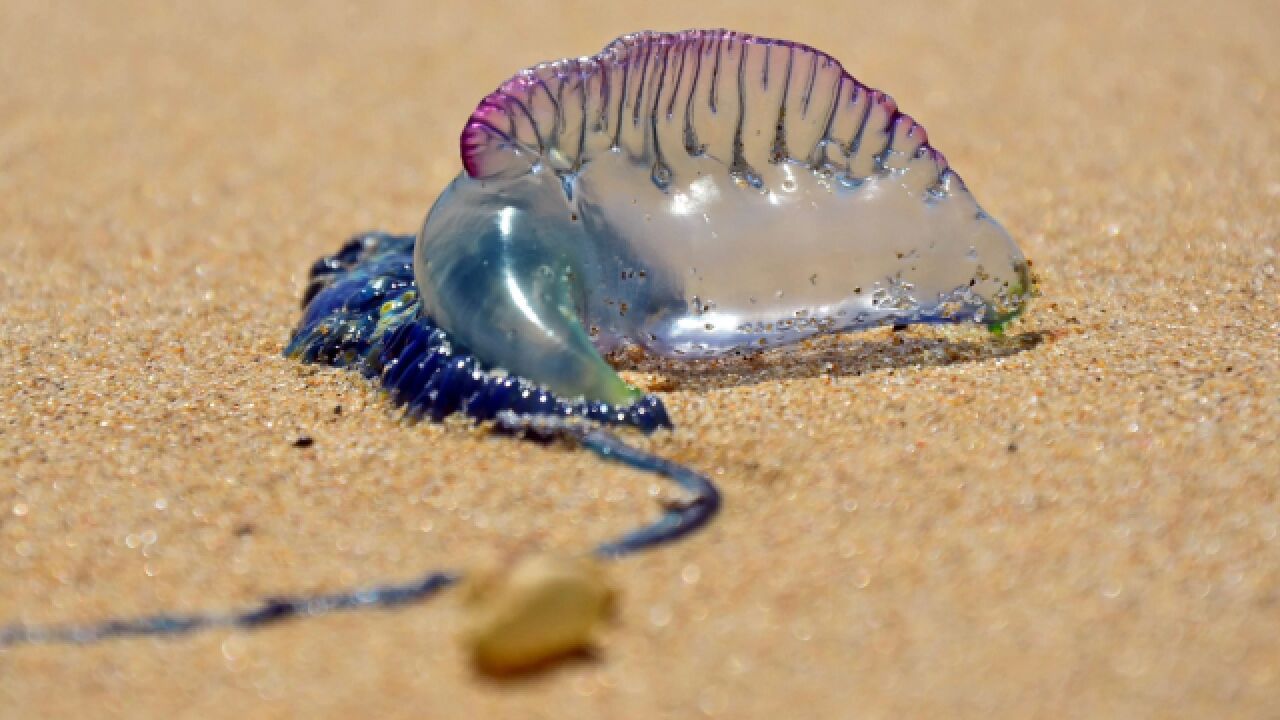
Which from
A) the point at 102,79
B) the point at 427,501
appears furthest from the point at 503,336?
the point at 102,79

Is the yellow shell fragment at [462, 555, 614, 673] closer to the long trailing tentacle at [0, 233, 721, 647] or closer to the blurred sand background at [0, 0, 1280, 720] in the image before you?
the blurred sand background at [0, 0, 1280, 720]

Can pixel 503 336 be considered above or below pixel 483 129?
below

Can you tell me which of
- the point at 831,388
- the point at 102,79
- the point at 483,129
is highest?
the point at 102,79

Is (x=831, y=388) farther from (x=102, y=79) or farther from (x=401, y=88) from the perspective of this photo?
(x=102, y=79)

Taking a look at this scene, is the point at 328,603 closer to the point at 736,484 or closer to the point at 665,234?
the point at 736,484

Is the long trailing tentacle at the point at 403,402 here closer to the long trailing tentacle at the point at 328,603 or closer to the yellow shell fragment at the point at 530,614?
the long trailing tentacle at the point at 328,603

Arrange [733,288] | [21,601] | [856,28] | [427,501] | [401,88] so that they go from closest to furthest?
[21,601]
[427,501]
[733,288]
[401,88]
[856,28]

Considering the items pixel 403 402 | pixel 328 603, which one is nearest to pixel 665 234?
pixel 403 402
